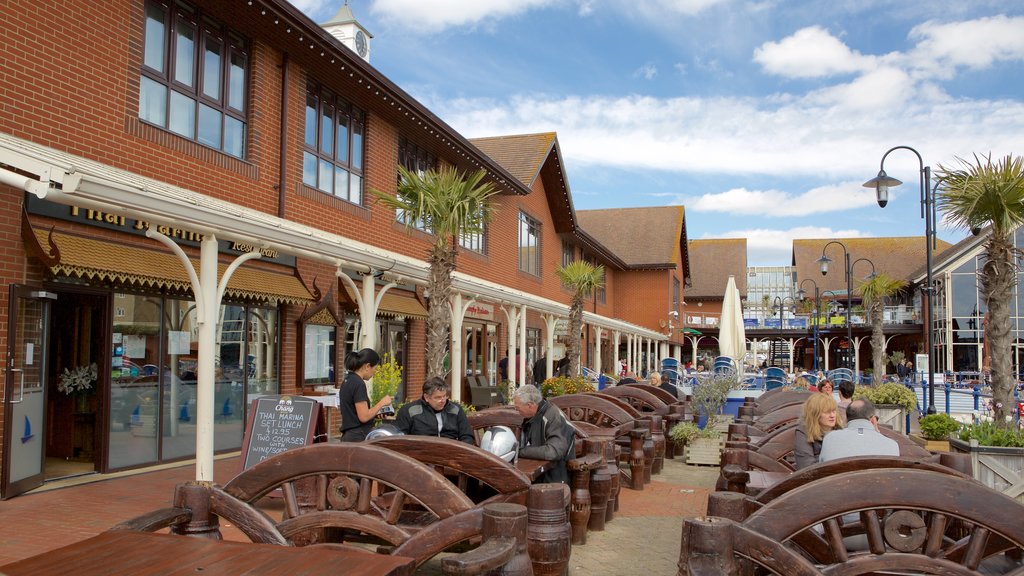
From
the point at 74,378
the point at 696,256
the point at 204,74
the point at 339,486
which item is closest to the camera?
the point at 339,486

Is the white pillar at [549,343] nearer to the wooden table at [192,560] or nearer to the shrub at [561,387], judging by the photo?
the shrub at [561,387]

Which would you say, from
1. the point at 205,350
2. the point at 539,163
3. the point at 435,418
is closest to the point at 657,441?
the point at 435,418

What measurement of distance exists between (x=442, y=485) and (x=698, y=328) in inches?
2140

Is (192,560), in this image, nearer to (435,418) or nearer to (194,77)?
(435,418)

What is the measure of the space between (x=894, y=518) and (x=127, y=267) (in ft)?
25.2

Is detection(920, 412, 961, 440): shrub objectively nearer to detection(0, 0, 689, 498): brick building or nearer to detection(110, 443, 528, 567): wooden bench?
detection(0, 0, 689, 498): brick building

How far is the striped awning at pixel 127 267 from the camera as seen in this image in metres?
7.64

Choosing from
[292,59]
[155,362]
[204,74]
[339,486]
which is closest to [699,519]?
[339,486]

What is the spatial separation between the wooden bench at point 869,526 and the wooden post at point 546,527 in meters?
0.63

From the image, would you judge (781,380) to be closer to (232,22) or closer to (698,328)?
(232,22)

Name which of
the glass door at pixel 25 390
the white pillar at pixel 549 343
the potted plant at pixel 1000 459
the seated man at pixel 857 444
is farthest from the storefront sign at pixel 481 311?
the seated man at pixel 857 444

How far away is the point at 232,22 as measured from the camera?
1039 centimetres

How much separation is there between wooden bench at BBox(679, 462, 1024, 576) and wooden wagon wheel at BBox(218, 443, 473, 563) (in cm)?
94

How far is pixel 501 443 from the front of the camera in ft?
18.5
